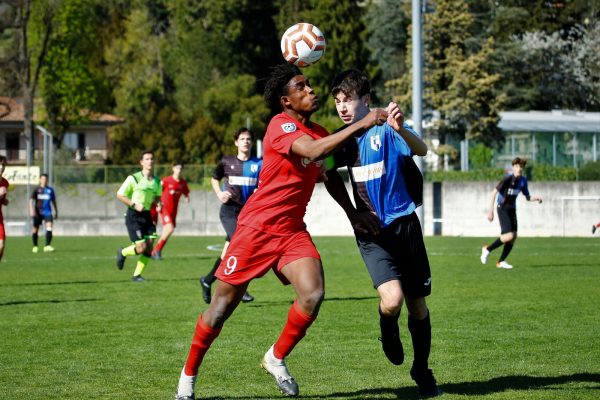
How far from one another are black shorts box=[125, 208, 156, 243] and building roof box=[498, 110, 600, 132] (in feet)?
135

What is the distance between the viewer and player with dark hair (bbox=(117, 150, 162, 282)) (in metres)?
16.7

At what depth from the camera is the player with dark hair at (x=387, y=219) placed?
717 cm

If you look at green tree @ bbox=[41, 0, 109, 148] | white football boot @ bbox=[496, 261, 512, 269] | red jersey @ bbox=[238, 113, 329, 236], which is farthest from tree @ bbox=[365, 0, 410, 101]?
red jersey @ bbox=[238, 113, 329, 236]

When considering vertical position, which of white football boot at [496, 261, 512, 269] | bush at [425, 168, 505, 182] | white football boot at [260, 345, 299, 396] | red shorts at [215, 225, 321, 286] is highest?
bush at [425, 168, 505, 182]

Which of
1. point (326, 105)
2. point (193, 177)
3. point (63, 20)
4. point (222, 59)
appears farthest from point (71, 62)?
point (193, 177)

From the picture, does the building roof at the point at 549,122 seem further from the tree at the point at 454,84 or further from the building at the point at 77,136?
the building at the point at 77,136

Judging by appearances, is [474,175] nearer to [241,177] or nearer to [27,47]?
[241,177]

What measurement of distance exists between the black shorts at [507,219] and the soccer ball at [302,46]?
12.4 meters

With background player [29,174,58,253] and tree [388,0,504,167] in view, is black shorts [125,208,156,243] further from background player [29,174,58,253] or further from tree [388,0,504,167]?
tree [388,0,504,167]

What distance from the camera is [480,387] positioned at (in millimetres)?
7406

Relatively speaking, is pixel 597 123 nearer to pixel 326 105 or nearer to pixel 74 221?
pixel 326 105

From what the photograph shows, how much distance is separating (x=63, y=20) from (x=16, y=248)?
34069 millimetres

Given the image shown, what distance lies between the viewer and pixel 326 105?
64750 millimetres

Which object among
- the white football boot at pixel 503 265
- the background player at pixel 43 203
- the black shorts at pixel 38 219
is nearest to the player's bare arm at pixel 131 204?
the white football boot at pixel 503 265
